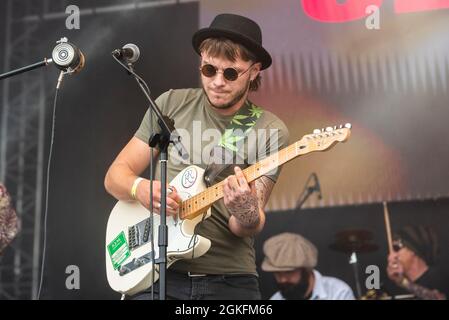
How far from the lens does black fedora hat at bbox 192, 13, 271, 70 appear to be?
4191mm

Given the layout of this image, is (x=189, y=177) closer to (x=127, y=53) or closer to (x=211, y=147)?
(x=211, y=147)

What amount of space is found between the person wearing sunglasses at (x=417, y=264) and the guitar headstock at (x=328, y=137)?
5.53 ft

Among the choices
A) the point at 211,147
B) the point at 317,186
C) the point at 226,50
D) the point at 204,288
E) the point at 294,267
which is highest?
the point at 226,50

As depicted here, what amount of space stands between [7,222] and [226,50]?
7.34 feet

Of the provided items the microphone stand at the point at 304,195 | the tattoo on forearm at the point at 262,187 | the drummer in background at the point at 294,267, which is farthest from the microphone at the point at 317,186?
the tattoo on forearm at the point at 262,187

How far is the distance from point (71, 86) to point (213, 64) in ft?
5.71

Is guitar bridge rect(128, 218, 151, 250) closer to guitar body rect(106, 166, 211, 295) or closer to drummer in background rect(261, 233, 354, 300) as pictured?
guitar body rect(106, 166, 211, 295)

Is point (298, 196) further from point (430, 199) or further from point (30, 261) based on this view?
point (30, 261)

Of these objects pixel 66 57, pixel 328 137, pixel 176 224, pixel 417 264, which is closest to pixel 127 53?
pixel 66 57

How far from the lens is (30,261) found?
5.50 meters

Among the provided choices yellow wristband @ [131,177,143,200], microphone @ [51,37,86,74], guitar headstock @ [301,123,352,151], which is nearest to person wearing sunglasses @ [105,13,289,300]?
yellow wristband @ [131,177,143,200]

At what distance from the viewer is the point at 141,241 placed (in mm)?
4000
